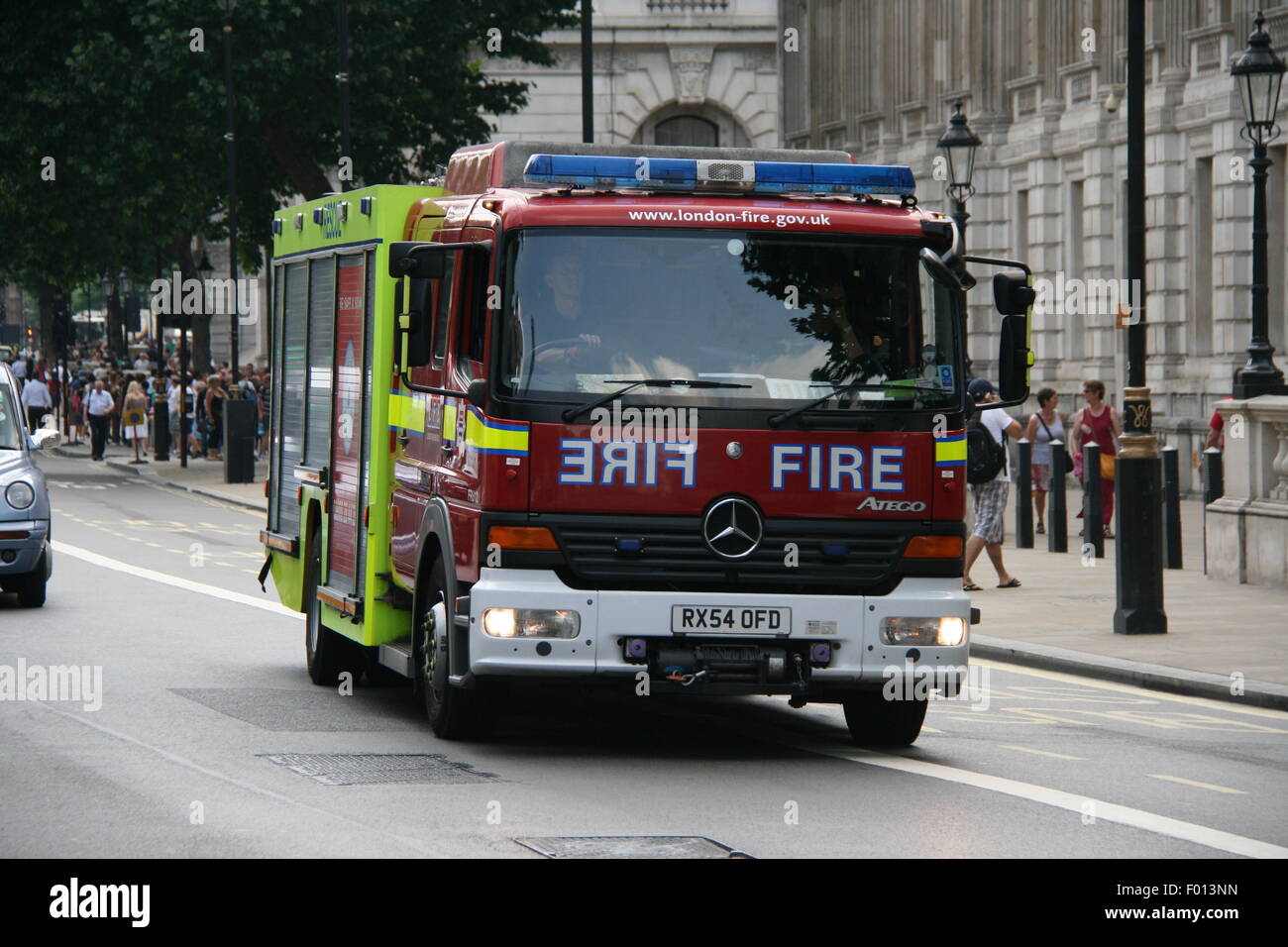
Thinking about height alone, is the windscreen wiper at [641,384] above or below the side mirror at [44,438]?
above

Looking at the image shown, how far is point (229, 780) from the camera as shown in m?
9.91

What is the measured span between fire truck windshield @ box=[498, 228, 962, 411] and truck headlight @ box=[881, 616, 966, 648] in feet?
3.10

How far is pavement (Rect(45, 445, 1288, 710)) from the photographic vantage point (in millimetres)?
14422

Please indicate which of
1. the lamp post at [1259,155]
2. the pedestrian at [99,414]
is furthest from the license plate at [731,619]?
the pedestrian at [99,414]

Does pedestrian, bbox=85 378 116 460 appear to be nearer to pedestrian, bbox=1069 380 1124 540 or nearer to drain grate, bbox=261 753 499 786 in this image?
pedestrian, bbox=1069 380 1124 540

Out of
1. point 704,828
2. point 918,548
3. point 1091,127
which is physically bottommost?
point 704,828

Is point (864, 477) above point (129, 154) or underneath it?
underneath

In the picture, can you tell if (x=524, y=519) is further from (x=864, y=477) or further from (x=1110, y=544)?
(x=1110, y=544)

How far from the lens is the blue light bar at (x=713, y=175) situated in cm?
1083

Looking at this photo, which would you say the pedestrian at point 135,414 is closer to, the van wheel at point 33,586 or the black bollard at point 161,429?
the black bollard at point 161,429

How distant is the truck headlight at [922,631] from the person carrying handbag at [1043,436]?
15373mm

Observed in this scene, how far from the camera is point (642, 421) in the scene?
10.3m

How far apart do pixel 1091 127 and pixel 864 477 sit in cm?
2806
